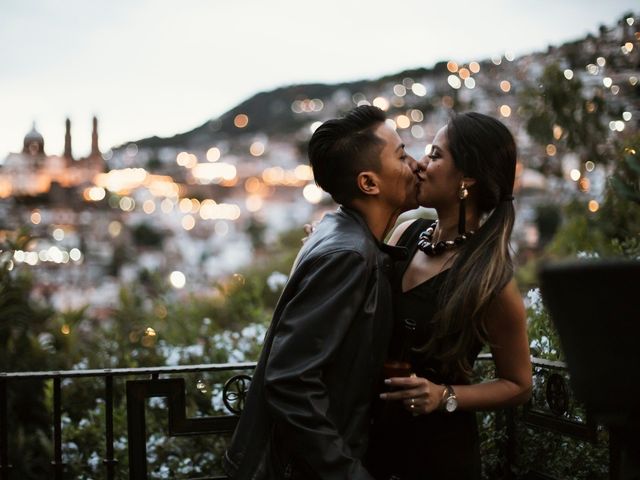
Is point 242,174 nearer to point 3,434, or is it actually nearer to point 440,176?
point 3,434

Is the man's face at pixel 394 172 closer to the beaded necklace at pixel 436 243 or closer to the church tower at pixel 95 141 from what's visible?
the beaded necklace at pixel 436 243

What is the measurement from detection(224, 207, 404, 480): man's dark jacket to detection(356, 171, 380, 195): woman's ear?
3.6 inches

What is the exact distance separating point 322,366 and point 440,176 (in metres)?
0.75

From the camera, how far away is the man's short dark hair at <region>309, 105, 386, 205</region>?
7.50 ft

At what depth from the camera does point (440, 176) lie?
2.43 meters

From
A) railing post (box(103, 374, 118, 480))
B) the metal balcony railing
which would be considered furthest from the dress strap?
railing post (box(103, 374, 118, 480))

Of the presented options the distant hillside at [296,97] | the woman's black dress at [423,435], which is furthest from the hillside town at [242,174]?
the woman's black dress at [423,435]

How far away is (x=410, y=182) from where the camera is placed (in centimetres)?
238

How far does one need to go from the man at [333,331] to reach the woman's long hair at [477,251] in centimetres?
18

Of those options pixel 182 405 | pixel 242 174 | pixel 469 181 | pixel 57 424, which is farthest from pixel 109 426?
pixel 242 174

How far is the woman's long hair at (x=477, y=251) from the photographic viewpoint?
7.20 feet

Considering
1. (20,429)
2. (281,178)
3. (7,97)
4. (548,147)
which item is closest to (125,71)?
(7,97)

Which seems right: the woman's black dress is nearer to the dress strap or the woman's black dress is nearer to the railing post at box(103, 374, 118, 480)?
the dress strap

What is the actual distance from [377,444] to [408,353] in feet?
0.99
